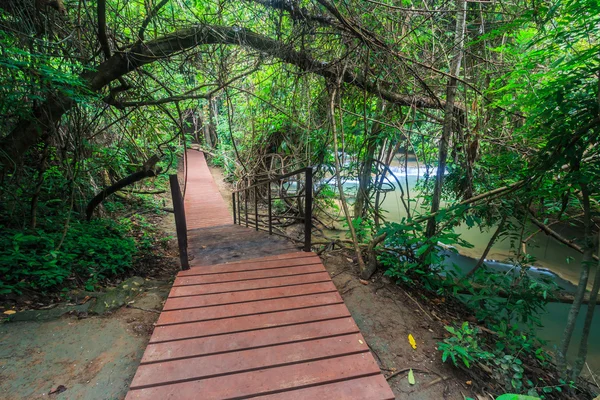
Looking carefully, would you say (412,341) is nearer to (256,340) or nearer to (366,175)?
(256,340)

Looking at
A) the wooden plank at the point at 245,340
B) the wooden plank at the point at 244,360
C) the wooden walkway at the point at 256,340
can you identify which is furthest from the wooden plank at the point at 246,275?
the wooden plank at the point at 244,360

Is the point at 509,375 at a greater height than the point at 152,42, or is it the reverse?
the point at 152,42

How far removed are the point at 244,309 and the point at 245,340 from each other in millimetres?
286

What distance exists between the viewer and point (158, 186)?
7.86 m

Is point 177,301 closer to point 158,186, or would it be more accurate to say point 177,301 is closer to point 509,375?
point 509,375

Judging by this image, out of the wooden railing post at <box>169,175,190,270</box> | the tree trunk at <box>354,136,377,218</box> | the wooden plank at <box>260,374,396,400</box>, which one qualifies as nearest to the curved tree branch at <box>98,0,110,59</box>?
the wooden railing post at <box>169,175,190,270</box>

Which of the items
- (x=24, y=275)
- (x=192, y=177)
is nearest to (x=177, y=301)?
(x=24, y=275)

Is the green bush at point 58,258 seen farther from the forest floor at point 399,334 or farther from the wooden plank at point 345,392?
the forest floor at point 399,334

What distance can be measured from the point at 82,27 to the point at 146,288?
258 cm

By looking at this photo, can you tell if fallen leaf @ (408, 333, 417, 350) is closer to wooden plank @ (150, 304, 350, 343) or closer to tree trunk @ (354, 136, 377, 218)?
wooden plank @ (150, 304, 350, 343)

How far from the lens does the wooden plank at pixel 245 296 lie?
1968mm

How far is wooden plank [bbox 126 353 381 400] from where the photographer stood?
1329 mm

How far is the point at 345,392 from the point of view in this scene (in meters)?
1.38

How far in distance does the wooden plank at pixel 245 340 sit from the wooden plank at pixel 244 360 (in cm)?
3
